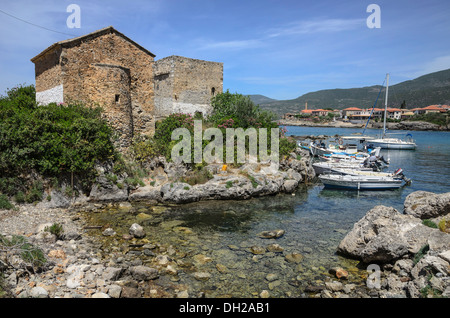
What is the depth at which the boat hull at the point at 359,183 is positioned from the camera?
19641mm

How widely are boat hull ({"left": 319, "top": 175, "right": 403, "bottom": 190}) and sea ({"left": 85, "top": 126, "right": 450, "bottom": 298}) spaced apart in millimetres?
2407

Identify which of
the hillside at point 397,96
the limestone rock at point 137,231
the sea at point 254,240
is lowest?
the sea at point 254,240

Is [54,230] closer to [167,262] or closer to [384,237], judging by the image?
[167,262]

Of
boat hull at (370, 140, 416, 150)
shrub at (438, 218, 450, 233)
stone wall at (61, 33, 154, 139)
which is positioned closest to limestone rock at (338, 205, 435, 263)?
shrub at (438, 218, 450, 233)

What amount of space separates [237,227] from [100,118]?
375 inches

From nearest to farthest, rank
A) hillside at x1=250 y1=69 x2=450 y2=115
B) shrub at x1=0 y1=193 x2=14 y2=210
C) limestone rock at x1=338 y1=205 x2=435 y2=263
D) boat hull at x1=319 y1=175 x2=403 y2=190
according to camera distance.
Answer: limestone rock at x1=338 y1=205 x2=435 y2=263, shrub at x1=0 y1=193 x2=14 y2=210, boat hull at x1=319 y1=175 x2=403 y2=190, hillside at x1=250 y1=69 x2=450 y2=115

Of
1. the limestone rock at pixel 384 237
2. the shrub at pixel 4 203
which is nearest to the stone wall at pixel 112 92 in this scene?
the shrub at pixel 4 203

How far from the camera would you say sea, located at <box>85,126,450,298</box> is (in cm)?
711

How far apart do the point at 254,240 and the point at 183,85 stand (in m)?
16.2


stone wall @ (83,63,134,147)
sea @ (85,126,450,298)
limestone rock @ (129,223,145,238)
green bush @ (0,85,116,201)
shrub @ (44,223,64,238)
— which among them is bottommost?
sea @ (85,126,450,298)

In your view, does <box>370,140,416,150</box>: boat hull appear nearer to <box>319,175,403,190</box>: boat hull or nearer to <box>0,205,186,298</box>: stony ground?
<box>319,175,403,190</box>: boat hull

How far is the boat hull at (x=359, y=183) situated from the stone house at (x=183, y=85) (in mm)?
11758

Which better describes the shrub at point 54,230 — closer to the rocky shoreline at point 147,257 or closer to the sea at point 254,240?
the rocky shoreline at point 147,257
